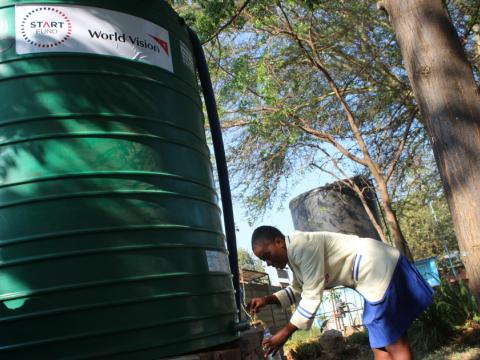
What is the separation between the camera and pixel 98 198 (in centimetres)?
211

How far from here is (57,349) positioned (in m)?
1.94

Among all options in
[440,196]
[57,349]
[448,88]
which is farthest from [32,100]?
[440,196]

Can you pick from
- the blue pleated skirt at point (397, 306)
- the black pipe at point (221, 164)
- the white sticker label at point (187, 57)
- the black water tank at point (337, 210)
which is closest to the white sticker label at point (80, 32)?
the white sticker label at point (187, 57)

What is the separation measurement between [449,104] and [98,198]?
230 cm

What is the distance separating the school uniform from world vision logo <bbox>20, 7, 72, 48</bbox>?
7.11ft

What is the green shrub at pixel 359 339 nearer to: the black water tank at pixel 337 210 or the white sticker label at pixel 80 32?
the black water tank at pixel 337 210

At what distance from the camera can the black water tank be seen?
974 cm

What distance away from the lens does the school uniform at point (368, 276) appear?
3.62 m

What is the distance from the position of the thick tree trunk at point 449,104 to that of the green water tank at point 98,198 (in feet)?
5.30

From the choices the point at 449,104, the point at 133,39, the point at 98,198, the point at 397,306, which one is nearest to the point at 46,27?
the point at 133,39

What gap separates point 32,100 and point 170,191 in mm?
721

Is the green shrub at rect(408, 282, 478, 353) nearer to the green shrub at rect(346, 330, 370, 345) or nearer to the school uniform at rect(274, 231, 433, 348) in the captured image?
the green shrub at rect(346, 330, 370, 345)

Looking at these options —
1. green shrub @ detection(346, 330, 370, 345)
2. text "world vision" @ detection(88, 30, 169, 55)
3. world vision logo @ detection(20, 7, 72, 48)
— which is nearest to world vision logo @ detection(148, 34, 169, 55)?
text "world vision" @ detection(88, 30, 169, 55)

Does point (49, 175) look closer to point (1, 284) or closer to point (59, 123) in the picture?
point (59, 123)
